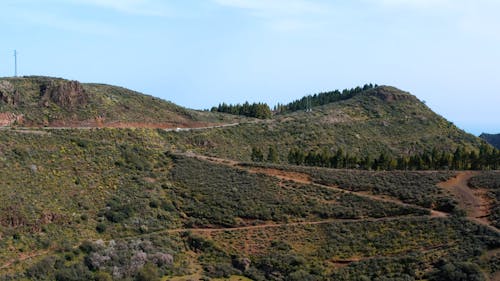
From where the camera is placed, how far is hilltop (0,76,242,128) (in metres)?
71.1

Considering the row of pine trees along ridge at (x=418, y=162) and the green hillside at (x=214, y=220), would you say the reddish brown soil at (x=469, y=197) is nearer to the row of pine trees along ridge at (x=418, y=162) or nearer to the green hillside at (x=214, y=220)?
the green hillside at (x=214, y=220)

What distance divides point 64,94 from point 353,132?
4168 centimetres

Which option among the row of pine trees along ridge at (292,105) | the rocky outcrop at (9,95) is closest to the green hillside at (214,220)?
the rocky outcrop at (9,95)

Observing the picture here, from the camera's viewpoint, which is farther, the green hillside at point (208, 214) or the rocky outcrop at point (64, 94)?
the rocky outcrop at point (64, 94)

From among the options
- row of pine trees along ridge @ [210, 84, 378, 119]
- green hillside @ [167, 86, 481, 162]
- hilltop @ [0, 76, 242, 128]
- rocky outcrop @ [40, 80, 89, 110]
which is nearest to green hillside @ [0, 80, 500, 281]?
hilltop @ [0, 76, 242, 128]

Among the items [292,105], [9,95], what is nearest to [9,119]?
[9,95]

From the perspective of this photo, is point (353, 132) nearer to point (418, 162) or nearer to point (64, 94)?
point (418, 162)

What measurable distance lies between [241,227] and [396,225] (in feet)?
40.7

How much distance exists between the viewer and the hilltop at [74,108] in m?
71.1

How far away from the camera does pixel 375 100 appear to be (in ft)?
347

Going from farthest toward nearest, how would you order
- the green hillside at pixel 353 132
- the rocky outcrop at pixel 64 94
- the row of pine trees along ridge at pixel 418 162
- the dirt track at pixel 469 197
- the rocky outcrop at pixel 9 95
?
the green hillside at pixel 353 132 < the rocky outcrop at pixel 64 94 < the rocky outcrop at pixel 9 95 < the row of pine trees along ridge at pixel 418 162 < the dirt track at pixel 469 197

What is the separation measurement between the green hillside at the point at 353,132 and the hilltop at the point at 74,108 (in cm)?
767

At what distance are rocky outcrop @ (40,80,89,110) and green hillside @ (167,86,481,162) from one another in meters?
13.7

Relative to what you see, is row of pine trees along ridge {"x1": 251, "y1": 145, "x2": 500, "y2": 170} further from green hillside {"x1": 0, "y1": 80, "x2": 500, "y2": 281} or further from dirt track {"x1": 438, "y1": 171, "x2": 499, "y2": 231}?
Result: dirt track {"x1": 438, "y1": 171, "x2": 499, "y2": 231}
